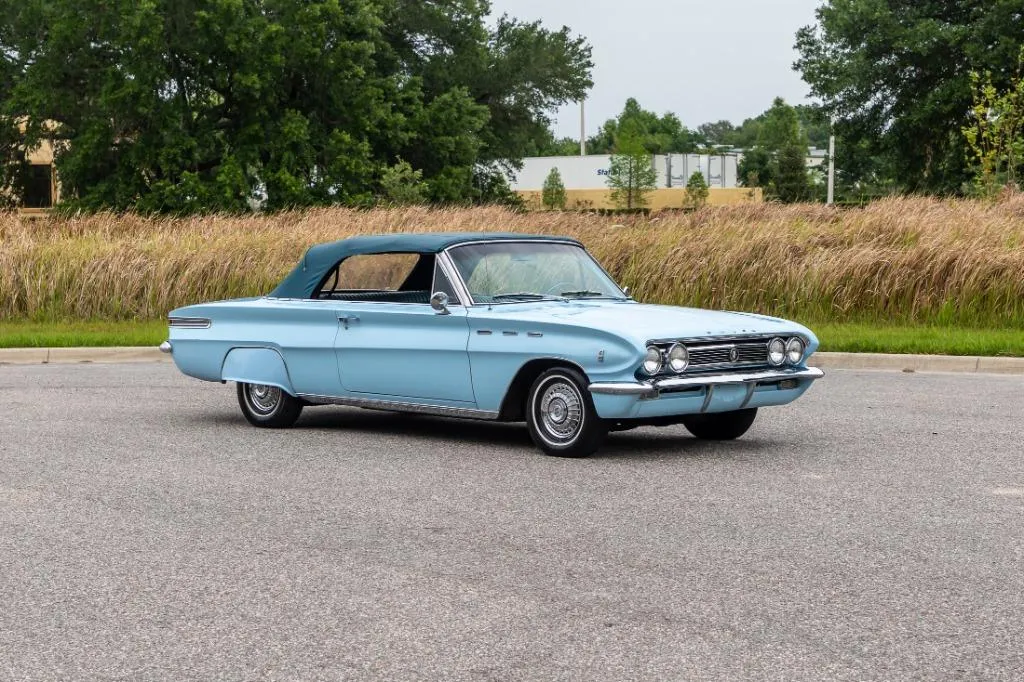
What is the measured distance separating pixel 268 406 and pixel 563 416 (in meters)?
2.69

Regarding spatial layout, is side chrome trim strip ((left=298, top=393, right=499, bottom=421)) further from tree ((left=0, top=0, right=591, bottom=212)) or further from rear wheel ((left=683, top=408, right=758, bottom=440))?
tree ((left=0, top=0, right=591, bottom=212))

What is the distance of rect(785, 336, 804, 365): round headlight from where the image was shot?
9.82m

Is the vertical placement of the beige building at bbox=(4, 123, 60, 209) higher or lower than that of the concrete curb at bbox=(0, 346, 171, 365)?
higher

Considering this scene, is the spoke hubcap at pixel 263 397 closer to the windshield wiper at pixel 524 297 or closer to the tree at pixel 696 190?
the windshield wiper at pixel 524 297

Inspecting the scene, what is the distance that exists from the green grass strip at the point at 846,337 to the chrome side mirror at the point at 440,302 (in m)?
7.75

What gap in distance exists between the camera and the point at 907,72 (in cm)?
5256

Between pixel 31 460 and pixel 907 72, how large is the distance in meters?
47.1

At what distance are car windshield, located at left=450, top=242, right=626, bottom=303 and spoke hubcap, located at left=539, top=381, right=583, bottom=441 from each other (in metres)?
0.92

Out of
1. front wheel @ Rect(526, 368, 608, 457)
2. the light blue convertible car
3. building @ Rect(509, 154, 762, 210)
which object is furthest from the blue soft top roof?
building @ Rect(509, 154, 762, 210)

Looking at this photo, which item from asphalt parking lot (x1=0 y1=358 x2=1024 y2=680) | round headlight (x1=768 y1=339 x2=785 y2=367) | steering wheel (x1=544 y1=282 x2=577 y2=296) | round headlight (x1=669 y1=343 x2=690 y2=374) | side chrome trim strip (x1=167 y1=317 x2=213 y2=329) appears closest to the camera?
asphalt parking lot (x1=0 y1=358 x2=1024 y2=680)

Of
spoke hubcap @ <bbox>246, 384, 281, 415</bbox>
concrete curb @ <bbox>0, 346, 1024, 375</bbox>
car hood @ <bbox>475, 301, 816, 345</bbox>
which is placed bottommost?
concrete curb @ <bbox>0, 346, 1024, 375</bbox>

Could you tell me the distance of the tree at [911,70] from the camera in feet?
159

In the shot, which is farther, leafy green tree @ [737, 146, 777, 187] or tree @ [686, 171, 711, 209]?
leafy green tree @ [737, 146, 777, 187]

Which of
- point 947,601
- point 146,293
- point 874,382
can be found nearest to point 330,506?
point 947,601
